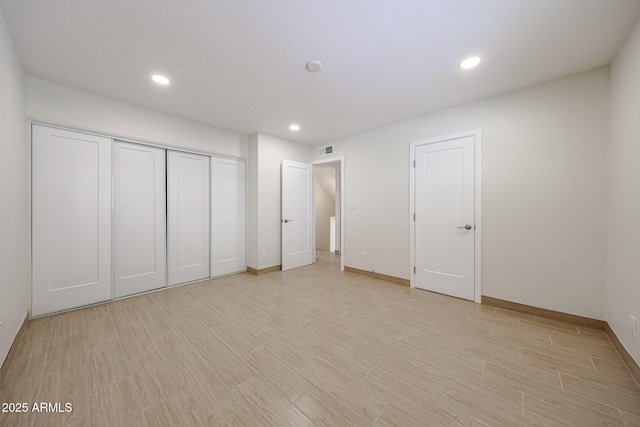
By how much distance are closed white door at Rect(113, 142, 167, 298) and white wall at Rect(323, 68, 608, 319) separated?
4018 millimetres

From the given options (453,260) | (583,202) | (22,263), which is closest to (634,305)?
(583,202)

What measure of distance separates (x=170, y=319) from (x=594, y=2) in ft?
14.3

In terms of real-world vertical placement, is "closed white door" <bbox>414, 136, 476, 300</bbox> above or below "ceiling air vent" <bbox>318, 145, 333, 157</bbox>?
below

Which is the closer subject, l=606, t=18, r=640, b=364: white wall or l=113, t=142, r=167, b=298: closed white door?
l=606, t=18, r=640, b=364: white wall

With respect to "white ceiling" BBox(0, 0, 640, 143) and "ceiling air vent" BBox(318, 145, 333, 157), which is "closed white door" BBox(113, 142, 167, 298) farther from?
"ceiling air vent" BBox(318, 145, 333, 157)

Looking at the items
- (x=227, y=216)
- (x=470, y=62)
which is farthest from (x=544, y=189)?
(x=227, y=216)

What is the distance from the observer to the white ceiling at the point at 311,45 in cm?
150

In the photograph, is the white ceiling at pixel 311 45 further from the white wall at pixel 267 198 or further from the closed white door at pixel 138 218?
the white wall at pixel 267 198

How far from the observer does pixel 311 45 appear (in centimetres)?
183

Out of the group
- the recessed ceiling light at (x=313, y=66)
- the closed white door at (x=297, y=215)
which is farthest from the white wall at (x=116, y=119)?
the recessed ceiling light at (x=313, y=66)

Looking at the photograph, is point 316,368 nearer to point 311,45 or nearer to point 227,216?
point 311,45

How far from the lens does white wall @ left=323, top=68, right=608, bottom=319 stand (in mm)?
2158

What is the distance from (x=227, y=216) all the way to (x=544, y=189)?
437 cm

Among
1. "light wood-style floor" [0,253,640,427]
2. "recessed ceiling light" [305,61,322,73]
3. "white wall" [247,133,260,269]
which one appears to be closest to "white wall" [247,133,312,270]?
"white wall" [247,133,260,269]
